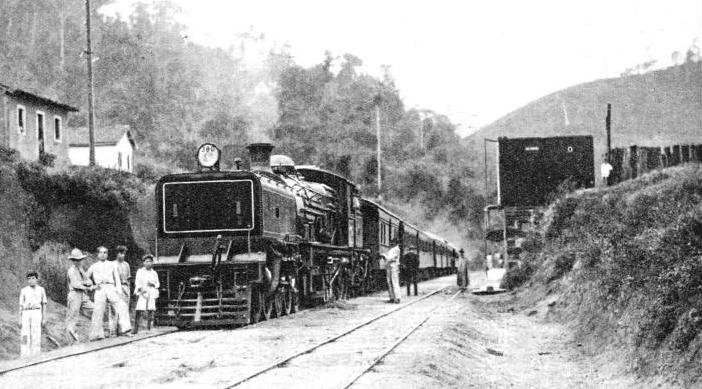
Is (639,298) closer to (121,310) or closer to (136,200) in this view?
(121,310)

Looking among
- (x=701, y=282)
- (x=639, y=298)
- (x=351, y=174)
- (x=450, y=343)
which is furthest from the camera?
(x=351, y=174)

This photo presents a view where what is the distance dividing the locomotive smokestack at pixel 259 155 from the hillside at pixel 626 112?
84803mm

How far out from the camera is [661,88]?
11388cm

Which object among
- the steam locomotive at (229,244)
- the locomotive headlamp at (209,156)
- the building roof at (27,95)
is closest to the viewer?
the steam locomotive at (229,244)

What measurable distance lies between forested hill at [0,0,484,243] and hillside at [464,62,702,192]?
989 inches

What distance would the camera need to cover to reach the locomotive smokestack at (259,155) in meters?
17.9

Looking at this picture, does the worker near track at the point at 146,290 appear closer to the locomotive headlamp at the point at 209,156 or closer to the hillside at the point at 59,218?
the locomotive headlamp at the point at 209,156

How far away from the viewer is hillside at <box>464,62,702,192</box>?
107 meters

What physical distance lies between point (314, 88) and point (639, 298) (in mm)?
66045

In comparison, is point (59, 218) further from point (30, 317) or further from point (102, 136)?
point (102, 136)

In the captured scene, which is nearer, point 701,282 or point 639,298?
point 701,282

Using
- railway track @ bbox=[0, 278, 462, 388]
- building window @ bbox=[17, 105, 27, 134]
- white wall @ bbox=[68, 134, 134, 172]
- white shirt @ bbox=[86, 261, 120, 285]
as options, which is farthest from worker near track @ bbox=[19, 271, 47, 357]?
white wall @ bbox=[68, 134, 134, 172]

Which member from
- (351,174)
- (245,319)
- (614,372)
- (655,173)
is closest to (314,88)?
(351,174)

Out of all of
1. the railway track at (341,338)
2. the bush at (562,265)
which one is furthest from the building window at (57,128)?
the bush at (562,265)
